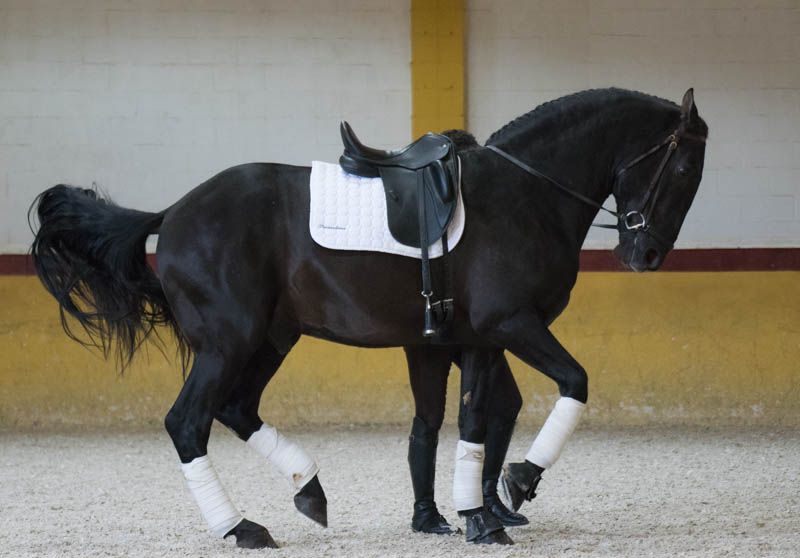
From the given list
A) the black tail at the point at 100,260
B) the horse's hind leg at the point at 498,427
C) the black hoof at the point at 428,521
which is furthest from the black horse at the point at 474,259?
the horse's hind leg at the point at 498,427

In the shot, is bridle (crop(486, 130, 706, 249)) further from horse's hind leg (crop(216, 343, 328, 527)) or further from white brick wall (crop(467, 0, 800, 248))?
white brick wall (crop(467, 0, 800, 248))

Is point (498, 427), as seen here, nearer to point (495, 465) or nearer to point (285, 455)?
point (495, 465)

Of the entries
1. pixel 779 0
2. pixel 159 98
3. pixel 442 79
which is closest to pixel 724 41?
pixel 779 0

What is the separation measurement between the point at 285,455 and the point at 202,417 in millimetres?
419

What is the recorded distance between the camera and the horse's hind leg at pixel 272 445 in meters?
4.59

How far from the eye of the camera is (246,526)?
442 centimetres

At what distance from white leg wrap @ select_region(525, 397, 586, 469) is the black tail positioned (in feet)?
5.22

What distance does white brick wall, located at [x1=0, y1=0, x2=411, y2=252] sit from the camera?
772 centimetres

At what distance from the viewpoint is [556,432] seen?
13.8 feet

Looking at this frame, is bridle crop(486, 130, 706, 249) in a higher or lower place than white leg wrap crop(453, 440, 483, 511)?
higher

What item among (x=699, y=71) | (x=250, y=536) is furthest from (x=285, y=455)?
(x=699, y=71)

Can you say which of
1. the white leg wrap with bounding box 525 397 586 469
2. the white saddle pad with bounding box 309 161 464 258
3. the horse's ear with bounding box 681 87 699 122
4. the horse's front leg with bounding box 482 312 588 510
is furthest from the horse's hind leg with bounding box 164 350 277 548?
the horse's ear with bounding box 681 87 699 122

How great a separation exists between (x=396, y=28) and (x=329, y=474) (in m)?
3.05

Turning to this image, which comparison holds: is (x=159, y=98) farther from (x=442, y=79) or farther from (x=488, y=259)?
(x=488, y=259)
